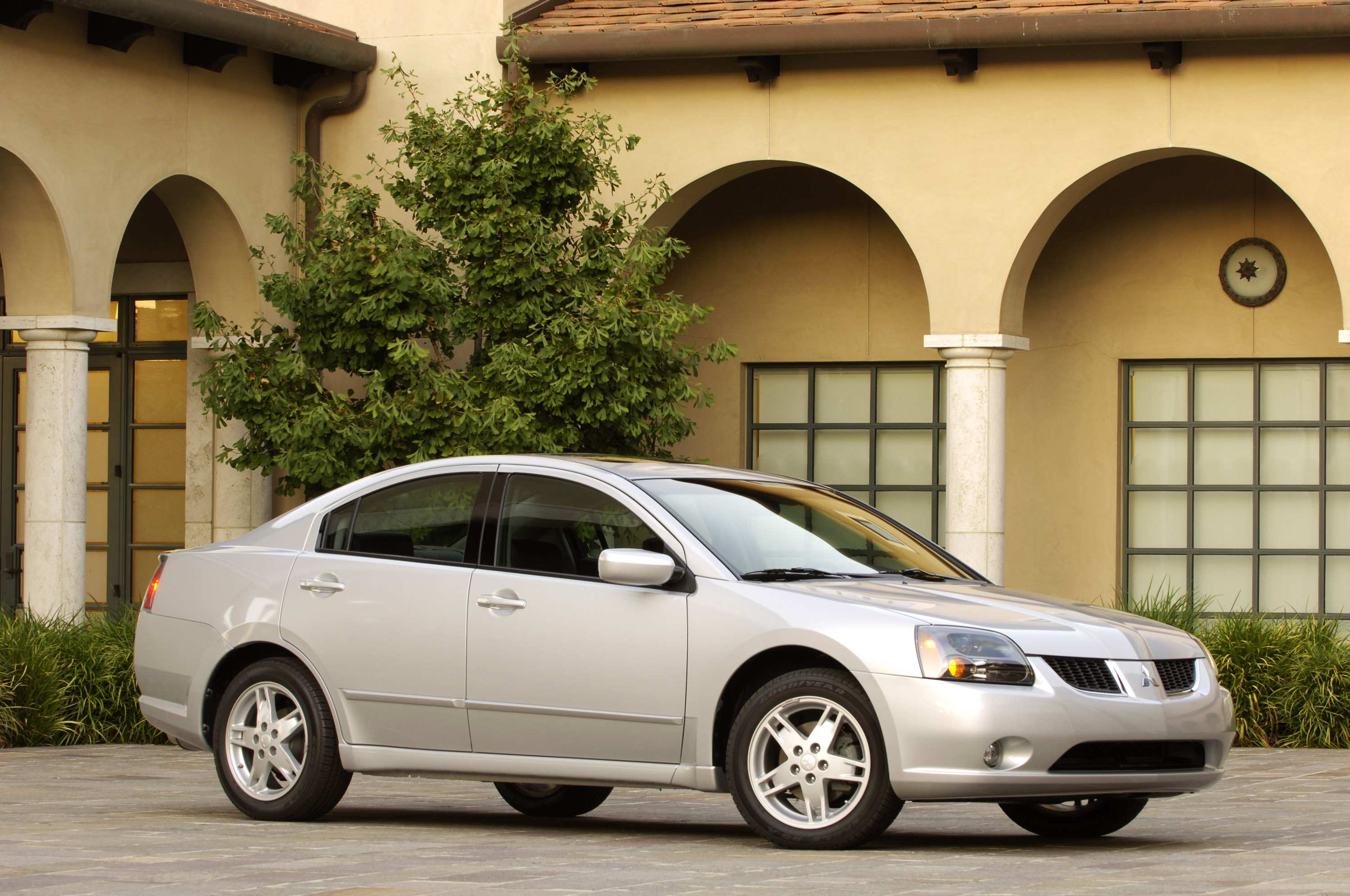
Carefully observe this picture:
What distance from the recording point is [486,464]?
768 cm

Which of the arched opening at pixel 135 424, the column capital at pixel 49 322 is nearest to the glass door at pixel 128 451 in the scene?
the arched opening at pixel 135 424

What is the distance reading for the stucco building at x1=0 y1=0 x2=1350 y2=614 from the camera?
45.9 ft

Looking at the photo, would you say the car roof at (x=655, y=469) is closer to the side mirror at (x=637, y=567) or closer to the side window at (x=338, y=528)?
the side mirror at (x=637, y=567)

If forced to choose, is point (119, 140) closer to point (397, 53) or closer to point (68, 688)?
point (397, 53)

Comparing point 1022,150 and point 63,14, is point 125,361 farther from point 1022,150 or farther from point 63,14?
point 1022,150

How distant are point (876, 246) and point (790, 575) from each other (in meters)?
10.2

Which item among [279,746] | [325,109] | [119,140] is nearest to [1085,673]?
[279,746]

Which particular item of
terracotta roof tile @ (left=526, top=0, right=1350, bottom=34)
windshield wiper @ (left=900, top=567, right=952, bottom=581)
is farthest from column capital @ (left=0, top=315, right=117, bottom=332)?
windshield wiper @ (left=900, top=567, right=952, bottom=581)

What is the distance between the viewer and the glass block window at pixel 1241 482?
1606 centimetres

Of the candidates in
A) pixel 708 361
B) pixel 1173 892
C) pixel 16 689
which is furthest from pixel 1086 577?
pixel 1173 892

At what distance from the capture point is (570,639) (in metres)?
7.09

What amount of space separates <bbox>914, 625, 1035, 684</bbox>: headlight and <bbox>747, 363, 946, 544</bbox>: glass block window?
1049 centimetres

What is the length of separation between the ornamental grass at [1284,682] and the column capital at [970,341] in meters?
3.19

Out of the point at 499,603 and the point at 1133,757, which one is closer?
the point at 1133,757
